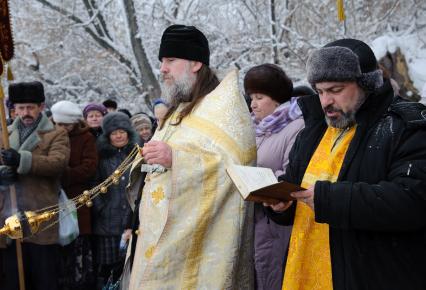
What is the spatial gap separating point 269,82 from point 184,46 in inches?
30.4

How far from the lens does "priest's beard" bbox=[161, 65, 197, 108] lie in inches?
149

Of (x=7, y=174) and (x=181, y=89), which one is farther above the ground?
(x=181, y=89)

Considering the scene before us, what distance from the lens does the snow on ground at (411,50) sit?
12664 millimetres

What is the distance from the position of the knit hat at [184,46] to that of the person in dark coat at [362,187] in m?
1.15

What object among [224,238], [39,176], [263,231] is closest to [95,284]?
[39,176]

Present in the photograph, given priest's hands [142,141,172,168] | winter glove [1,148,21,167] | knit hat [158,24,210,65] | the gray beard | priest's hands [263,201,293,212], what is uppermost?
knit hat [158,24,210,65]

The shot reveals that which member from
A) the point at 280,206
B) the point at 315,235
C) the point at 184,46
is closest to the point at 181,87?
the point at 184,46

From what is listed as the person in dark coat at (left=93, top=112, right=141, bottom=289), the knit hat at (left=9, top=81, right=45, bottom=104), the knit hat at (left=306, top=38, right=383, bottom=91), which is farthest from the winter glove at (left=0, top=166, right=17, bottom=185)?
the knit hat at (left=306, top=38, right=383, bottom=91)

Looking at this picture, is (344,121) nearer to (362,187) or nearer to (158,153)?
(362,187)

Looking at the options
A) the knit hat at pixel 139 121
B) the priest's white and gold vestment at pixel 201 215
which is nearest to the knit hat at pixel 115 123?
the knit hat at pixel 139 121

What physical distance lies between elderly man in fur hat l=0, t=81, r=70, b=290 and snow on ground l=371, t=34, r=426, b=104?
338 inches

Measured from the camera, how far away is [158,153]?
3432 mm

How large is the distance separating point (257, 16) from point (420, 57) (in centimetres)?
384

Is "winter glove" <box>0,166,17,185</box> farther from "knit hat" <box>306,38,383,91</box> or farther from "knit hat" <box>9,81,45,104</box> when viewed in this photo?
"knit hat" <box>306,38,383,91</box>
